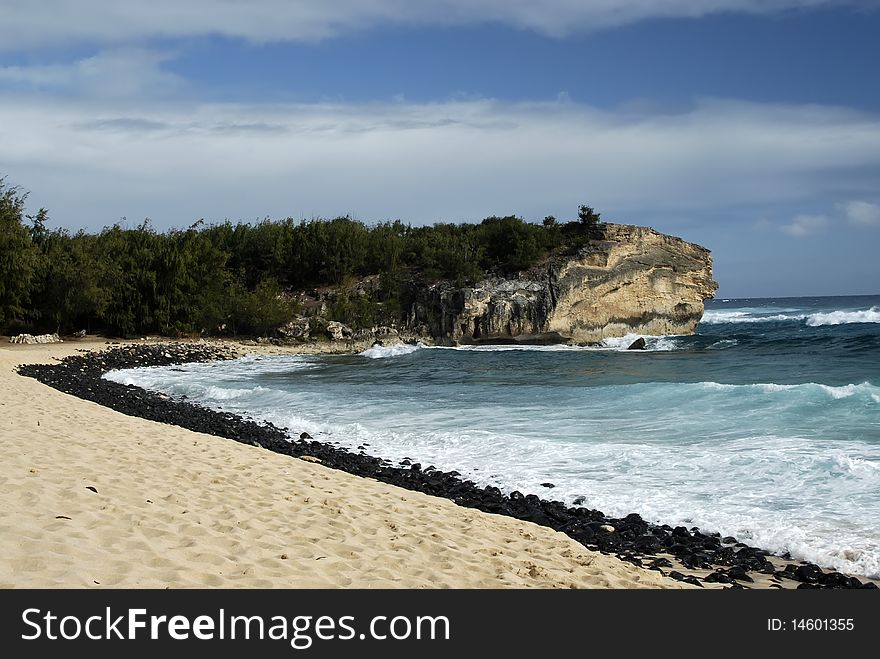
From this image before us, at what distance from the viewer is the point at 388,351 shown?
38969 millimetres

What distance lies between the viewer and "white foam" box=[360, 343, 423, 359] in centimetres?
3759

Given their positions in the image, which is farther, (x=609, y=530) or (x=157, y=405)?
(x=157, y=405)

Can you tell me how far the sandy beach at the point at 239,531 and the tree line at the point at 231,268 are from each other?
32407 mm

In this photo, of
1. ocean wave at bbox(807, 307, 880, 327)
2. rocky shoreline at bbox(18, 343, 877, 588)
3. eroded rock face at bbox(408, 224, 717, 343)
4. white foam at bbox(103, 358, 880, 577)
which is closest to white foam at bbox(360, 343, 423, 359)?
eroded rock face at bbox(408, 224, 717, 343)

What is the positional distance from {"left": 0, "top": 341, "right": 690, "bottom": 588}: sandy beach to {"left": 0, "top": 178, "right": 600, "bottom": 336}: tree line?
32407mm

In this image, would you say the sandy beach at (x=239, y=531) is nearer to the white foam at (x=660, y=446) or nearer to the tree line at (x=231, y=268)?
the white foam at (x=660, y=446)

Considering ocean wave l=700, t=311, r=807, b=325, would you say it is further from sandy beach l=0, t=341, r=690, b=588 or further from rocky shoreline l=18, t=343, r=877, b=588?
sandy beach l=0, t=341, r=690, b=588

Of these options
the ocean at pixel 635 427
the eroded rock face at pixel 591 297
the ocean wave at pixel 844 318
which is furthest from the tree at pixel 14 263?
the ocean wave at pixel 844 318

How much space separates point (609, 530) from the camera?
8.07 m

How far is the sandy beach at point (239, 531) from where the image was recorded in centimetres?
513

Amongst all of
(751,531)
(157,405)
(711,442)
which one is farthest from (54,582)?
(157,405)

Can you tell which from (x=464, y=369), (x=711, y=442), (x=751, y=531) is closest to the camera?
(x=751, y=531)
